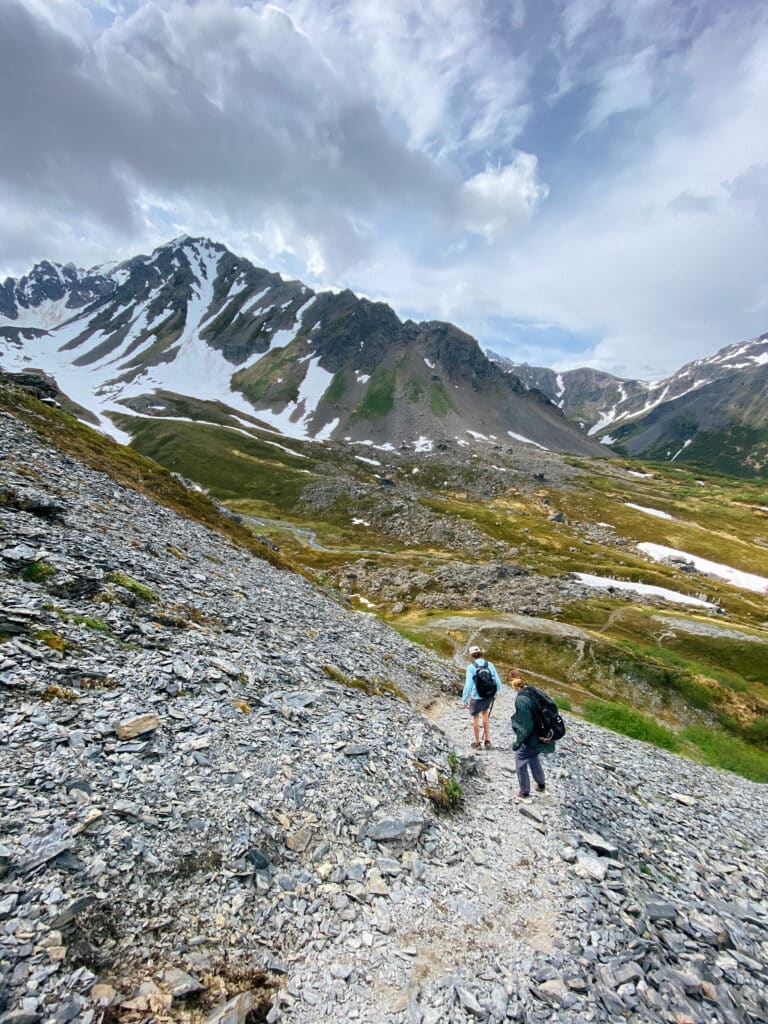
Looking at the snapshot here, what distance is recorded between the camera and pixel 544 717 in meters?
14.1

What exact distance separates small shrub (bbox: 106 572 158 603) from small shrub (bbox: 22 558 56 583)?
2.20 meters

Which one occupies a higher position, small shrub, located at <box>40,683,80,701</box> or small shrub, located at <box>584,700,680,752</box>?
small shrub, located at <box>40,683,80,701</box>

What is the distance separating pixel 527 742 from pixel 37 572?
1816 centimetres

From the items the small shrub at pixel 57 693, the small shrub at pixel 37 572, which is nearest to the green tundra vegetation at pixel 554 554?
the small shrub at pixel 37 572

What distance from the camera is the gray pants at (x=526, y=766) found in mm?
14469

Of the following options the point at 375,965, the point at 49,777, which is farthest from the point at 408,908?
the point at 49,777

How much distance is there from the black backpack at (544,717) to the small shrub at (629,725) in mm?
21847

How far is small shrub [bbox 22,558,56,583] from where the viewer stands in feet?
53.3

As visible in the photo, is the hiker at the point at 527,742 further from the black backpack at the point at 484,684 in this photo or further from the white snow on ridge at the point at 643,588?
the white snow on ridge at the point at 643,588

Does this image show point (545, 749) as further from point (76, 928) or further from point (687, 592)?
point (687, 592)

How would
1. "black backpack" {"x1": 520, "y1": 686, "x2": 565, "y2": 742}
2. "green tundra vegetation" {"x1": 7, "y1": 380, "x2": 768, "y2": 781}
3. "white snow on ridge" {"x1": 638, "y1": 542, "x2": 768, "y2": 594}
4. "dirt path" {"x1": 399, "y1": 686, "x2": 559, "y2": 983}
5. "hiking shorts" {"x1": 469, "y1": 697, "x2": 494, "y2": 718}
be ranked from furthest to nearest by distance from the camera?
"white snow on ridge" {"x1": 638, "y1": 542, "x2": 768, "y2": 594} → "green tundra vegetation" {"x1": 7, "y1": 380, "x2": 768, "y2": 781} → "hiking shorts" {"x1": 469, "y1": 697, "x2": 494, "y2": 718} → "black backpack" {"x1": 520, "y1": 686, "x2": 565, "y2": 742} → "dirt path" {"x1": 399, "y1": 686, "x2": 559, "y2": 983}

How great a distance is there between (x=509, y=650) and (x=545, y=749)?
45.5m

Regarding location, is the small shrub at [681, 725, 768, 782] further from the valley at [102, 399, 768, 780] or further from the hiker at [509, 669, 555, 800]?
the hiker at [509, 669, 555, 800]

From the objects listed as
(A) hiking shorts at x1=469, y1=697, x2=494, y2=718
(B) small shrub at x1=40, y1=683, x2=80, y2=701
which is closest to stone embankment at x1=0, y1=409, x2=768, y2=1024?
(B) small shrub at x1=40, y1=683, x2=80, y2=701
